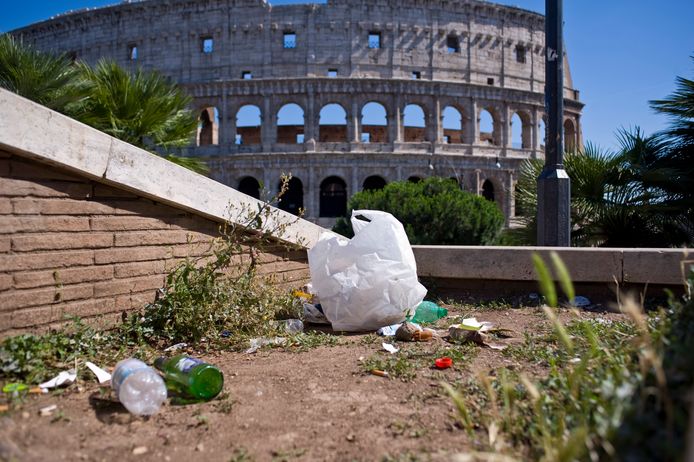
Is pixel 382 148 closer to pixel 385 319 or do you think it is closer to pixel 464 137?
pixel 464 137

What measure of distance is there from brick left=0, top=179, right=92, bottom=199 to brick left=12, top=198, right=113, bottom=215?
4 cm

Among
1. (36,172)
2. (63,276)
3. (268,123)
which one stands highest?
(268,123)

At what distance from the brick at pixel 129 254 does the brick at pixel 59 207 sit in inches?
11.8

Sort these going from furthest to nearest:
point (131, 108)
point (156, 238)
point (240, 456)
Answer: point (131, 108) < point (156, 238) < point (240, 456)

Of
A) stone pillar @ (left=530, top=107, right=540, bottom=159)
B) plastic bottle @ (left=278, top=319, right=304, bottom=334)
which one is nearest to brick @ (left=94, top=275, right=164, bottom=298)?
plastic bottle @ (left=278, top=319, right=304, bottom=334)

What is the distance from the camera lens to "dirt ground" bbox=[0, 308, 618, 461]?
78.8 inches

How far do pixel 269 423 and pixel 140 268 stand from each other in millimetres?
2021

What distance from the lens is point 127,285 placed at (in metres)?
3.69

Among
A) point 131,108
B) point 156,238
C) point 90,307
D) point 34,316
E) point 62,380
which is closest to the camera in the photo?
point 62,380

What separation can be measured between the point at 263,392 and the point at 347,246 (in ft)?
5.73

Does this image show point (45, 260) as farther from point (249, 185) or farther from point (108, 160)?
point (249, 185)

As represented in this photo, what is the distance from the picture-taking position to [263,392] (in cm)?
272

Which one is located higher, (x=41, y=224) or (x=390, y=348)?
(x=41, y=224)

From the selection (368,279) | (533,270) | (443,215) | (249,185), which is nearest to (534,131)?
(249,185)
